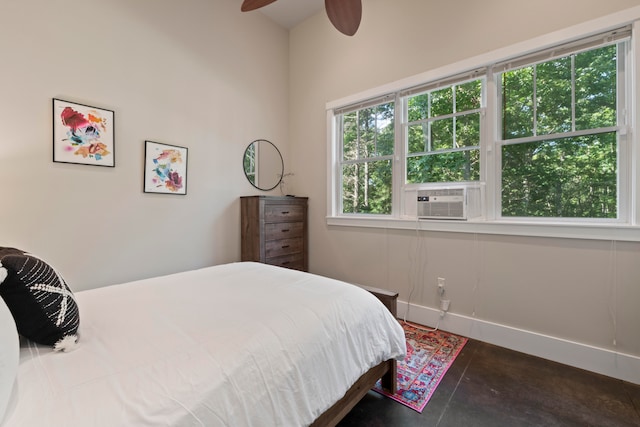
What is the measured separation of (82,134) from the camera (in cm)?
215

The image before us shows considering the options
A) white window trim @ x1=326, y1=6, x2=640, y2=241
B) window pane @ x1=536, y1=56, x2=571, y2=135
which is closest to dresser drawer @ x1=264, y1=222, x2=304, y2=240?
white window trim @ x1=326, y1=6, x2=640, y2=241

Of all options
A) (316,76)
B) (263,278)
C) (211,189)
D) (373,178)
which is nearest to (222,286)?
(263,278)

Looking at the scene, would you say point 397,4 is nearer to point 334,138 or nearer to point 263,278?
point 334,138

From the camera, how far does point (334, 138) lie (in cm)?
341

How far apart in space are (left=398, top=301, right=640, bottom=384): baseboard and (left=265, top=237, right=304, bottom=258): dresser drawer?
1.48 metres

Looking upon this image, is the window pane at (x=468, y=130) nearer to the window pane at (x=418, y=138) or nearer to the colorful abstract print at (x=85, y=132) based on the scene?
the window pane at (x=418, y=138)

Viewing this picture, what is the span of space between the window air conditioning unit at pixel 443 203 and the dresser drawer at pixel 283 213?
1.45 metres

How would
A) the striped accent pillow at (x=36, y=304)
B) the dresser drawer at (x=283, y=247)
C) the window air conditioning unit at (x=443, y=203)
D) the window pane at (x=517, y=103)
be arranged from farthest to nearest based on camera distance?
the dresser drawer at (x=283, y=247) → the window air conditioning unit at (x=443, y=203) → the window pane at (x=517, y=103) → the striped accent pillow at (x=36, y=304)

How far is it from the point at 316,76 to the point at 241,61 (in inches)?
35.9

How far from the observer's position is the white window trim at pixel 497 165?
5.96ft

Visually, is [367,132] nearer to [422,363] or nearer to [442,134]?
[442,134]

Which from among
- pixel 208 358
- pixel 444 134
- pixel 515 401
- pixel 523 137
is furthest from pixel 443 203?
pixel 208 358

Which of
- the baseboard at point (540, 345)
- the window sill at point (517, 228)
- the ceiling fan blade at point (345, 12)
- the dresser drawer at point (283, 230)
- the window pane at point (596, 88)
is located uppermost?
the ceiling fan blade at point (345, 12)

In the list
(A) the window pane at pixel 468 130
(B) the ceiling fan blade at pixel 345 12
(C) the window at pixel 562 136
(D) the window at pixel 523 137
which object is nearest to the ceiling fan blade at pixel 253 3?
(B) the ceiling fan blade at pixel 345 12
